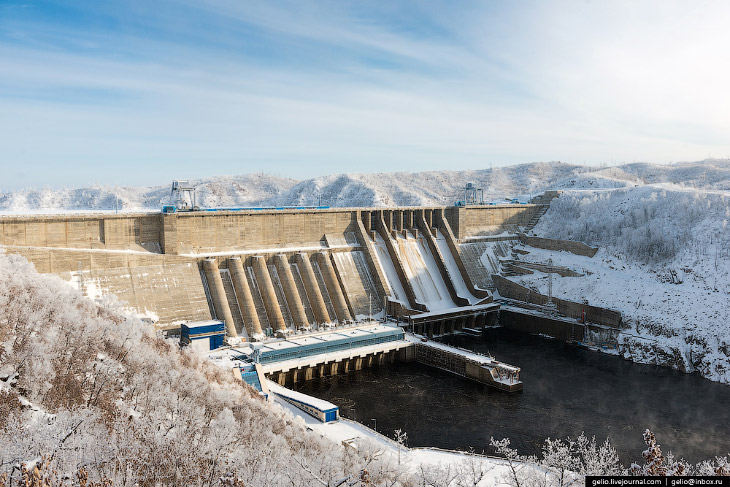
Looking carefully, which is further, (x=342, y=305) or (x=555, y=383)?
(x=342, y=305)

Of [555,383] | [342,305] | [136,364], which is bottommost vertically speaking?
[555,383]

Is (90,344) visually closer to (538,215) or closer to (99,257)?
(99,257)

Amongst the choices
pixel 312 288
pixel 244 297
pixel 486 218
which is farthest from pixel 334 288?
pixel 486 218

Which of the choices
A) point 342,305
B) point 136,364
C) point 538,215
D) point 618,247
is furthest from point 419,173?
point 136,364

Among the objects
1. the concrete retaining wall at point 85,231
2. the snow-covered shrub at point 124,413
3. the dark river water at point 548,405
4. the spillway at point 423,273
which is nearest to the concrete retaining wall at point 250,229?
the concrete retaining wall at point 85,231

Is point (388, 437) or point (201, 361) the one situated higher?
point (201, 361)

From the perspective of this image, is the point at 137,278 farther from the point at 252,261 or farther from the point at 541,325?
the point at 541,325

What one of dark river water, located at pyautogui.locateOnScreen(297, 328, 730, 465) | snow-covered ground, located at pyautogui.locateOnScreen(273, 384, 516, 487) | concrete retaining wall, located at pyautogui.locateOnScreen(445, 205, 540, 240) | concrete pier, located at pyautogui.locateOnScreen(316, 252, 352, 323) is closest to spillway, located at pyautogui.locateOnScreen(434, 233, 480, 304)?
concrete retaining wall, located at pyautogui.locateOnScreen(445, 205, 540, 240)
